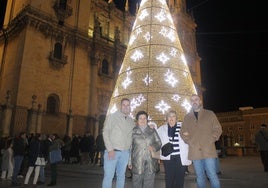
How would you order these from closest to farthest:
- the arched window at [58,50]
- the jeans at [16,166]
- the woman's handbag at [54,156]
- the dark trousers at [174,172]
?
the dark trousers at [174,172] < the woman's handbag at [54,156] < the jeans at [16,166] < the arched window at [58,50]

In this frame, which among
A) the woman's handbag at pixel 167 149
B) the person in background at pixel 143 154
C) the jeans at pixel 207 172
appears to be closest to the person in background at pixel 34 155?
the person in background at pixel 143 154

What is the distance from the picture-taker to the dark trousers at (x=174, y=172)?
15.9 ft

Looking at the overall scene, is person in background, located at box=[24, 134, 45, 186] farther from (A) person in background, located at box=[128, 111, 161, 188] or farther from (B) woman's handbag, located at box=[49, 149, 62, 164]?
(A) person in background, located at box=[128, 111, 161, 188]

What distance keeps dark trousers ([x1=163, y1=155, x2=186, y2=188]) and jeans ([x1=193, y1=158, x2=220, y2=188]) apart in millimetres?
306

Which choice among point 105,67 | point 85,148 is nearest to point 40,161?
point 85,148

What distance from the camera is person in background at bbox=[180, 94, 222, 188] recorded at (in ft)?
15.3

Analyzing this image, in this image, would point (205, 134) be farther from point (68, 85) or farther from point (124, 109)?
point (68, 85)

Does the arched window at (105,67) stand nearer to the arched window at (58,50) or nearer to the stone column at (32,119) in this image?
the arched window at (58,50)

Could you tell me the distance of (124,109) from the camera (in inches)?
193

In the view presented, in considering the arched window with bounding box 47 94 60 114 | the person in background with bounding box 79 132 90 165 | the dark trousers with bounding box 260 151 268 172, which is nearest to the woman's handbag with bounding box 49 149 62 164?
the person in background with bounding box 79 132 90 165

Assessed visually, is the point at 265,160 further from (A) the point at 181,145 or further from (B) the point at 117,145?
(B) the point at 117,145

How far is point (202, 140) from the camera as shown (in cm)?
478

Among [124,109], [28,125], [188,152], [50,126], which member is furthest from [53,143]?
[50,126]

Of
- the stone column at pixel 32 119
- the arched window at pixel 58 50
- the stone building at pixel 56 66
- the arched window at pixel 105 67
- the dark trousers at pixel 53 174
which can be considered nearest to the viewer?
the dark trousers at pixel 53 174
